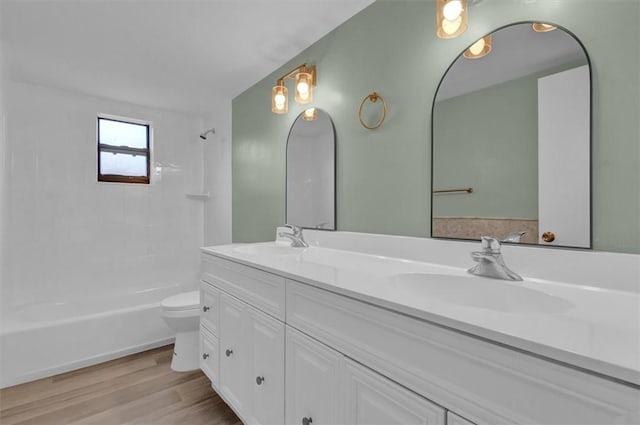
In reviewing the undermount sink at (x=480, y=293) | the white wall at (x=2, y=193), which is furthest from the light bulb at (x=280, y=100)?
the white wall at (x=2, y=193)

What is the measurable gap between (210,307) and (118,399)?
2.83 feet

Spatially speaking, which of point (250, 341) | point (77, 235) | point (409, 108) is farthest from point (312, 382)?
point (77, 235)

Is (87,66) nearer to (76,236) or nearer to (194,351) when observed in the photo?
(76,236)

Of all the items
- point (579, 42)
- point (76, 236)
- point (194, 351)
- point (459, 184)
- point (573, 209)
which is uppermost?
point (579, 42)

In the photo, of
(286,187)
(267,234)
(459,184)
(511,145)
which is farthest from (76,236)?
(511,145)

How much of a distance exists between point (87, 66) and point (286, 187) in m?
1.70

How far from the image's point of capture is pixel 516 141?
1.06 metres

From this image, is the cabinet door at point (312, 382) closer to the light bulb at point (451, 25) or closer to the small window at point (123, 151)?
the light bulb at point (451, 25)

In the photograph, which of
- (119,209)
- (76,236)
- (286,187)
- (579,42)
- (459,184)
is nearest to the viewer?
(579,42)

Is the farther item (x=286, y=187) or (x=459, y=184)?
(x=286, y=187)

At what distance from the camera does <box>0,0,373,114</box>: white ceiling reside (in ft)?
5.07

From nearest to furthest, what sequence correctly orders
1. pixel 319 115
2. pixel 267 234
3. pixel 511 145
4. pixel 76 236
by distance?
pixel 511 145, pixel 319 115, pixel 267 234, pixel 76 236

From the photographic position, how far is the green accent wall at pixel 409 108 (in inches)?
33.3

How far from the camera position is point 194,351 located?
2.17 m
